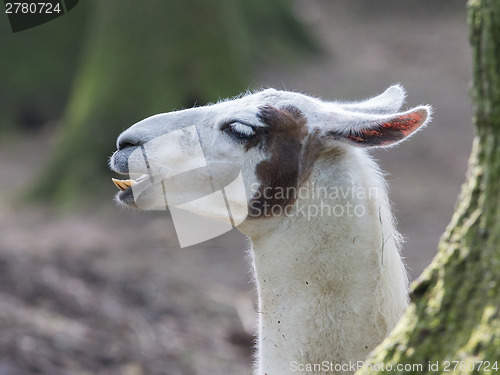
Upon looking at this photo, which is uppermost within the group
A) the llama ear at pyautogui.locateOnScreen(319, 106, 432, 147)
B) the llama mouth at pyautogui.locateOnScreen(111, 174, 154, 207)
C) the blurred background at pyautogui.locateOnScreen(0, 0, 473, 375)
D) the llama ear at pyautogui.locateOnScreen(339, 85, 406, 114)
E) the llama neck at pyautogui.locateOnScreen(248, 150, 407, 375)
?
the llama ear at pyautogui.locateOnScreen(319, 106, 432, 147)

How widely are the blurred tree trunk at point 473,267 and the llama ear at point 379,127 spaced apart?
2.83 ft

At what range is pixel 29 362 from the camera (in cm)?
529

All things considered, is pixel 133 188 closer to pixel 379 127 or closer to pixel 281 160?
pixel 281 160

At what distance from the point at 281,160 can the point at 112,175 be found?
242 inches

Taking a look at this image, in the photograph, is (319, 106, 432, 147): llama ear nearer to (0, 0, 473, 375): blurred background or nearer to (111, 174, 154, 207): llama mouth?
(111, 174, 154, 207): llama mouth

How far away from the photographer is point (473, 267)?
7.45ft

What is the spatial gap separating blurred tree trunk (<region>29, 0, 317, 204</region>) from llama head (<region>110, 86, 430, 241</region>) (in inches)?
220

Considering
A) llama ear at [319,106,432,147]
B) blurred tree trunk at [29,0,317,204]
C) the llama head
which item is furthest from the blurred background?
llama ear at [319,106,432,147]

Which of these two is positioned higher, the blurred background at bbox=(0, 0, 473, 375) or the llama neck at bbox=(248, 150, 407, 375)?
the llama neck at bbox=(248, 150, 407, 375)

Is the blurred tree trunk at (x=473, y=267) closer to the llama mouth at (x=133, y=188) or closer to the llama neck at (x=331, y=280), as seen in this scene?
the llama neck at (x=331, y=280)

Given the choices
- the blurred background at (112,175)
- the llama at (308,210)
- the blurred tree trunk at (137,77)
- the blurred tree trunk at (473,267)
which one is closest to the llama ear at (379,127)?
the llama at (308,210)

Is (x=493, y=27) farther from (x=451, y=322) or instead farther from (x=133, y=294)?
(x=133, y=294)

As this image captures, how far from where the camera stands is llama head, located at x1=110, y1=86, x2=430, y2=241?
11.3 feet

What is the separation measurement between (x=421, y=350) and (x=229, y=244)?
6.32 metres
